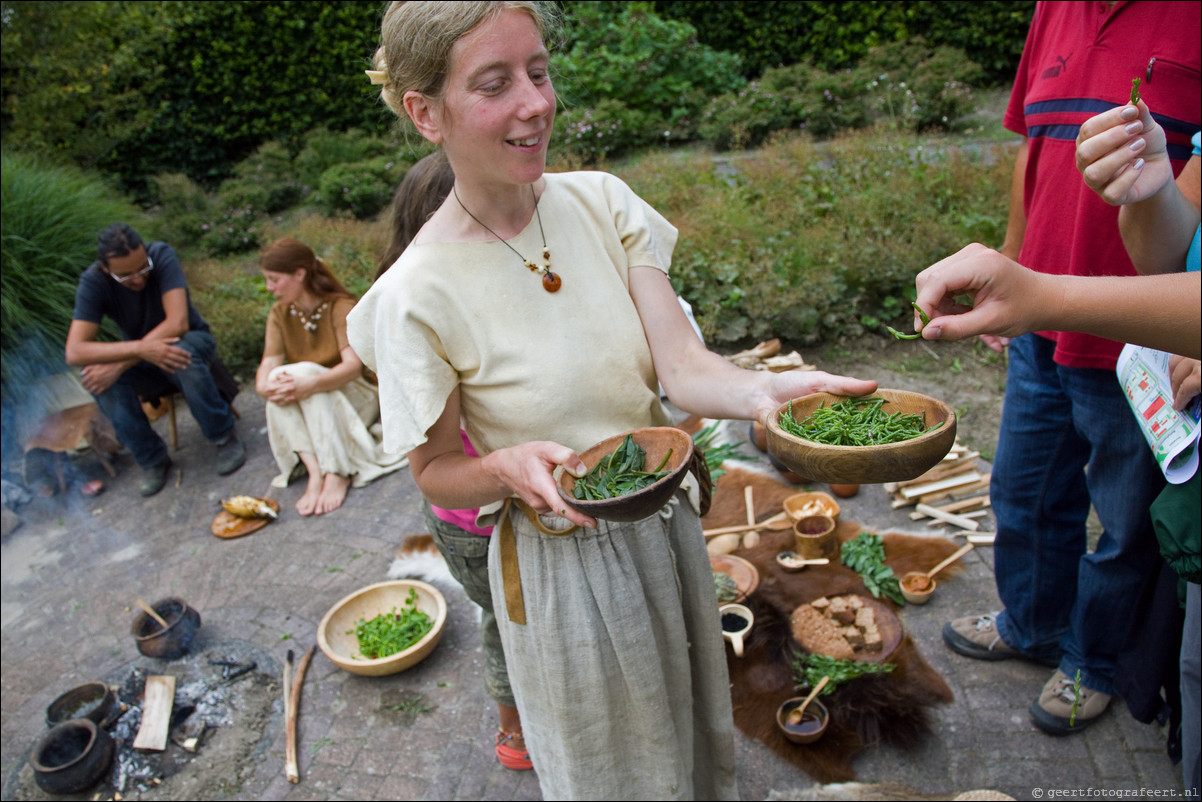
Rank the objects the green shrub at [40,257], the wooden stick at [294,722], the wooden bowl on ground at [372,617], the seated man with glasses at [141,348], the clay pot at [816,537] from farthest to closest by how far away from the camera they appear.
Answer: the green shrub at [40,257], the seated man with glasses at [141,348], the clay pot at [816,537], the wooden bowl on ground at [372,617], the wooden stick at [294,722]

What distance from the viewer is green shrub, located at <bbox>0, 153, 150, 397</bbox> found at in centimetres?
746

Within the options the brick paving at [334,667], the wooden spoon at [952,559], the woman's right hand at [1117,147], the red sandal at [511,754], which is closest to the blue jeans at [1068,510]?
the brick paving at [334,667]

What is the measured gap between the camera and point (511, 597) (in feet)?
7.20

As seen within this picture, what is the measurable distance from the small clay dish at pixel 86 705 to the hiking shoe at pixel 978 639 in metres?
4.07

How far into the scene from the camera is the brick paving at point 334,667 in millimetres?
3018

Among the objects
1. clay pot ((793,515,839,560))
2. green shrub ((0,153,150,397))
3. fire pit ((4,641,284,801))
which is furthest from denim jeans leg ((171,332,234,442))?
clay pot ((793,515,839,560))

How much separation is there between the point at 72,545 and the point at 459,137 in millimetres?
5674

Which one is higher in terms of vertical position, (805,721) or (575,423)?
(575,423)

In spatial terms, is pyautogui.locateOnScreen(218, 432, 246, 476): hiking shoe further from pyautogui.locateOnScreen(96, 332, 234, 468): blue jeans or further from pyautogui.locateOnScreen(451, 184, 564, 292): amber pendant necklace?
pyautogui.locateOnScreen(451, 184, 564, 292): amber pendant necklace

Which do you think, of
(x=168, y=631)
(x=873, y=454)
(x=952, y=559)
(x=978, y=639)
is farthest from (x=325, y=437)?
(x=873, y=454)

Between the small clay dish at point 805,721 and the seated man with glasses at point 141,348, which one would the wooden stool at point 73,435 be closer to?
the seated man with glasses at point 141,348

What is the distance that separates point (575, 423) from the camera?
205 cm

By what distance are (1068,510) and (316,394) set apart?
5018 millimetres

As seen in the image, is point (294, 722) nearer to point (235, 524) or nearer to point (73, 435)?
point (235, 524)
